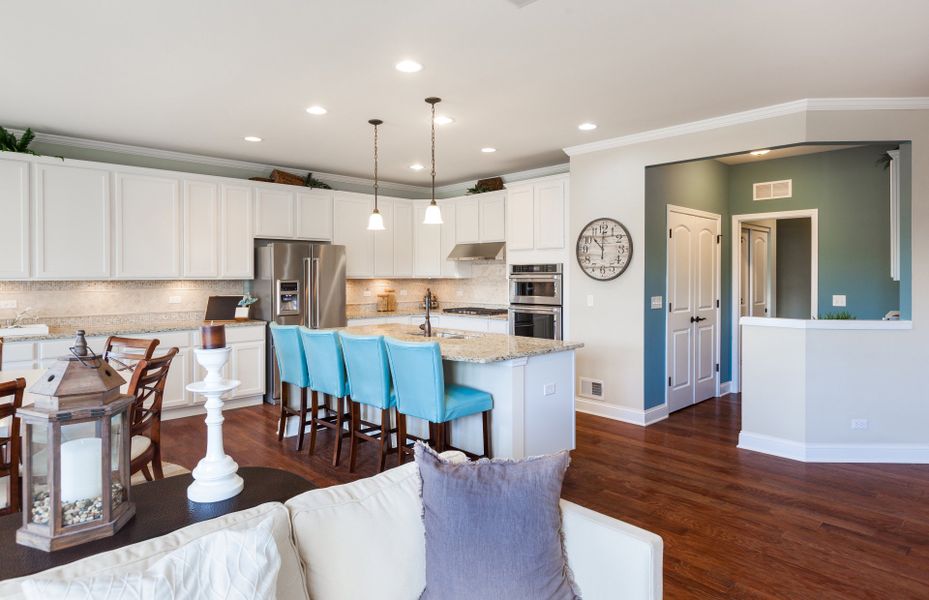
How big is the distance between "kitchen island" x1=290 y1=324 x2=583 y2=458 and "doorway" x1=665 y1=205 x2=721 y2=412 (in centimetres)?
208

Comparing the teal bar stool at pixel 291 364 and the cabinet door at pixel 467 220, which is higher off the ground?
the cabinet door at pixel 467 220

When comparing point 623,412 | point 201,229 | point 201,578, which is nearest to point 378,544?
point 201,578

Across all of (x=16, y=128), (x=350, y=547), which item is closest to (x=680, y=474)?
(x=350, y=547)

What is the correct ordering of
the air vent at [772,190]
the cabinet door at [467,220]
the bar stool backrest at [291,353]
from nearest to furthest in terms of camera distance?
the bar stool backrest at [291,353] → the air vent at [772,190] → the cabinet door at [467,220]

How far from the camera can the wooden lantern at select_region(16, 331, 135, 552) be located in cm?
121

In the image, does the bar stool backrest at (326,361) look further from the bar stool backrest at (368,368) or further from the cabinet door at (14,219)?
the cabinet door at (14,219)

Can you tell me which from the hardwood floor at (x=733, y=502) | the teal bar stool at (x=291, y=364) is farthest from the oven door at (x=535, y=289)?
the teal bar stool at (x=291, y=364)

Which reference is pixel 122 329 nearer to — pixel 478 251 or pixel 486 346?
pixel 486 346

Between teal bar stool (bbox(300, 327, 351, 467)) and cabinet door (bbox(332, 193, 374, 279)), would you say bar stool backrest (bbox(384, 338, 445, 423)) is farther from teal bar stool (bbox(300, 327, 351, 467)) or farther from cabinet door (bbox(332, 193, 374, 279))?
cabinet door (bbox(332, 193, 374, 279))

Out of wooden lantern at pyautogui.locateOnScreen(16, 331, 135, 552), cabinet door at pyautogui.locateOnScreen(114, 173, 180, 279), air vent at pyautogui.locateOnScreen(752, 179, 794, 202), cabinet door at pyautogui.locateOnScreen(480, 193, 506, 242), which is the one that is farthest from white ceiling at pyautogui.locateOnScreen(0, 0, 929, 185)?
wooden lantern at pyautogui.locateOnScreen(16, 331, 135, 552)

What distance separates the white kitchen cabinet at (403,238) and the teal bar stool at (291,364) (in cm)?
297

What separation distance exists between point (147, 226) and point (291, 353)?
7.28ft

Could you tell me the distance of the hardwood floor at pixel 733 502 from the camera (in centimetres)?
248

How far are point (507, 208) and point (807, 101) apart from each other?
3.09m
